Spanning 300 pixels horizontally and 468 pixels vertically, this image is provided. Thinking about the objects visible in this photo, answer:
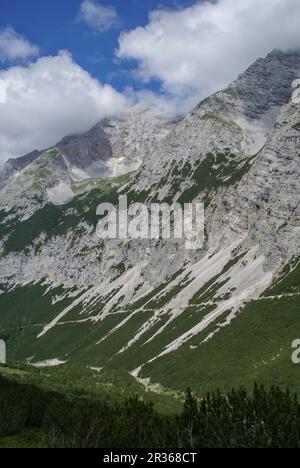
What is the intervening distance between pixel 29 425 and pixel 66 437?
71.6ft

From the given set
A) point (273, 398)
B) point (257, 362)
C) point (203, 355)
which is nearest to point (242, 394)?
point (273, 398)

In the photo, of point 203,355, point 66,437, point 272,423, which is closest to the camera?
point 272,423

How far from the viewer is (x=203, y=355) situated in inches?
6855

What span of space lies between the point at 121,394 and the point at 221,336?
4695 cm
